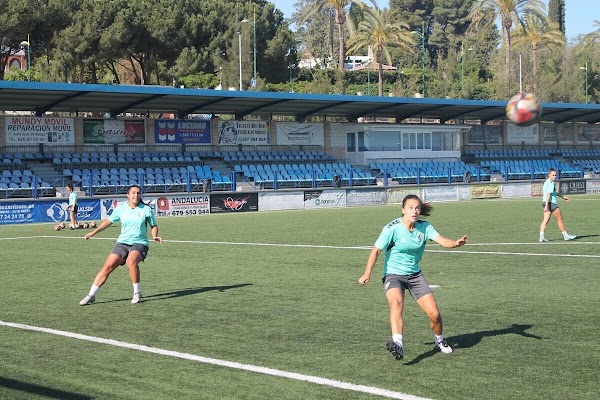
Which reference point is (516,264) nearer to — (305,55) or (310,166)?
(310,166)

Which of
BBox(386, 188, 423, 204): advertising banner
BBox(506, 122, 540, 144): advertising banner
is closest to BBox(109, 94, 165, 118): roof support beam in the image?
BBox(386, 188, 423, 204): advertising banner

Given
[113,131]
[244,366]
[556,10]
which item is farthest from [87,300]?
[556,10]

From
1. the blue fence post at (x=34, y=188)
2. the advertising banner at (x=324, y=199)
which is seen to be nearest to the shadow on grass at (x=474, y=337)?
the blue fence post at (x=34, y=188)

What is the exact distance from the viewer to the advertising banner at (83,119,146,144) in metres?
45.2

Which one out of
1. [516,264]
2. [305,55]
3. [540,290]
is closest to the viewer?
[540,290]

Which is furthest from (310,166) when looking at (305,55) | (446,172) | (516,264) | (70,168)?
(305,55)

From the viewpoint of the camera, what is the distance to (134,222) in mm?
12969

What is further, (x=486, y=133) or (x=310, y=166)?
(x=486, y=133)

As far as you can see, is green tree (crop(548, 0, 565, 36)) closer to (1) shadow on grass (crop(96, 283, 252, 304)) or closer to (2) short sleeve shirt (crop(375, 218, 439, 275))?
(1) shadow on grass (crop(96, 283, 252, 304))

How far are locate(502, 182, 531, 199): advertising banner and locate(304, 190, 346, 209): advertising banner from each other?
11456mm

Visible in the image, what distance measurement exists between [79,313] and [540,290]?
6.94 meters

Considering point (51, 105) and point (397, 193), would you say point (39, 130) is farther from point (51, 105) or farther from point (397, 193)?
point (397, 193)

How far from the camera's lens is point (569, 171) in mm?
57125

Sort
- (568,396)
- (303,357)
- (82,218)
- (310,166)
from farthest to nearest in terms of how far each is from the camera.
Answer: (310,166) < (82,218) < (303,357) < (568,396)
